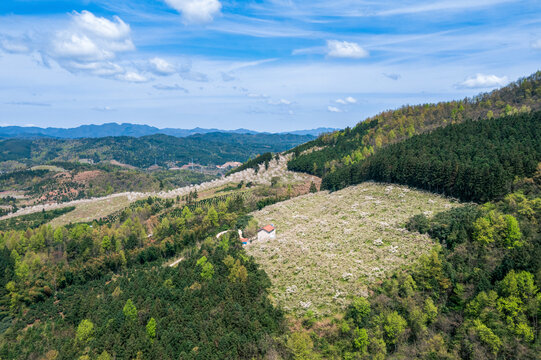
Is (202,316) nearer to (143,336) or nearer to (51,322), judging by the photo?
(143,336)

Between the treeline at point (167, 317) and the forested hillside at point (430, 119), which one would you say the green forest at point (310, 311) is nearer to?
the treeline at point (167, 317)

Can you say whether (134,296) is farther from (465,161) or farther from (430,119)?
(430,119)

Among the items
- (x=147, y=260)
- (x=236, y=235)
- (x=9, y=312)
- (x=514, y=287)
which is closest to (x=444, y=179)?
(x=514, y=287)

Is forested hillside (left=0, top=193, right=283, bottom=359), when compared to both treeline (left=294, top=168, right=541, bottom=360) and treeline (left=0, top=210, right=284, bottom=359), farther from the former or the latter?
treeline (left=294, top=168, right=541, bottom=360)

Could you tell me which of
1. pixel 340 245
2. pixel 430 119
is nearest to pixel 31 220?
pixel 340 245

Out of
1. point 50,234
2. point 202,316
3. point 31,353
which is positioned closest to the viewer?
point 202,316

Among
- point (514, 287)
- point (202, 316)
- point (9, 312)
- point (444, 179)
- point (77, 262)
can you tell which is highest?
point (444, 179)

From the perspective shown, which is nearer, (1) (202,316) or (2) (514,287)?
(2) (514,287)
